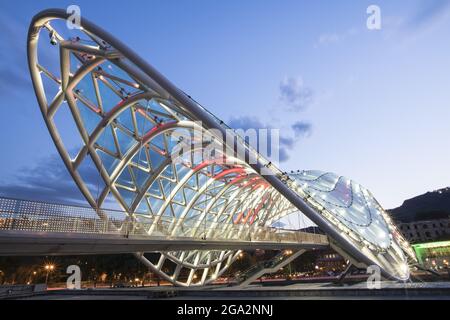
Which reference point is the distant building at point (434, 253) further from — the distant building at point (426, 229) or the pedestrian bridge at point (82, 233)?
the pedestrian bridge at point (82, 233)

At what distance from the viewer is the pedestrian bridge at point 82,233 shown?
10836mm

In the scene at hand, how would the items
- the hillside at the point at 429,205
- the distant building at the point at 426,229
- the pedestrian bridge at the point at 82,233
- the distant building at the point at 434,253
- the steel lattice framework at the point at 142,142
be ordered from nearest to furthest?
1. the pedestrian bridge at the point at 82,233
2. the steel lattice framework at the point at 142,142
3. the distant building at the point at 434,253
4. the distant building at the point at 426,229
5. the hillside at the point at 429,205

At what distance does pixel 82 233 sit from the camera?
41.3ft

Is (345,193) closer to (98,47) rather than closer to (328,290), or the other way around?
(328,290)

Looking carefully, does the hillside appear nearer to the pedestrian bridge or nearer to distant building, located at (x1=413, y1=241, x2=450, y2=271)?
distant building, located at (x1=413, y1=241, x2=450, y2=271)

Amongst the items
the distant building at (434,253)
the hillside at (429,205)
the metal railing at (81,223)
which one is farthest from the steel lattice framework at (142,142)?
the hillside at (429,205)

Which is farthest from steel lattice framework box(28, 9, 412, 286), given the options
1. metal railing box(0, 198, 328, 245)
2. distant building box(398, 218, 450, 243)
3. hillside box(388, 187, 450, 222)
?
hillside box(388, 187, 450, 222)

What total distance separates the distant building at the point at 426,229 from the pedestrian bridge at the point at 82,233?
295 feet

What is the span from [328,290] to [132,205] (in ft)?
63.7

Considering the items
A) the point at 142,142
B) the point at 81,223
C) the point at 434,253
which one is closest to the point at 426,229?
the point at 434,253

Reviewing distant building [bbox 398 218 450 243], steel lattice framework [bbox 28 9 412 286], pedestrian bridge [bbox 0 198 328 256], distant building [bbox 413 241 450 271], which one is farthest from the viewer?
distant building [bbox 398 218 450 243]

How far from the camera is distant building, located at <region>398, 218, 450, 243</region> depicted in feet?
284

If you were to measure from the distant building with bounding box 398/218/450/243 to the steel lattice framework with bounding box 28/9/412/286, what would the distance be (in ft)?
241

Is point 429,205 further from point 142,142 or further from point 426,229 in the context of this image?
point 142,142
